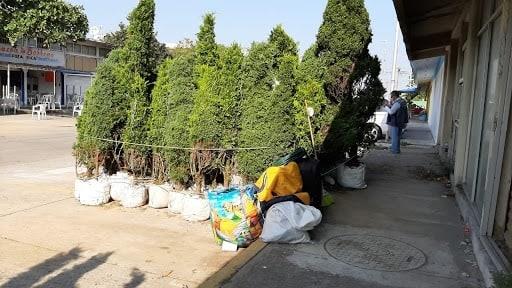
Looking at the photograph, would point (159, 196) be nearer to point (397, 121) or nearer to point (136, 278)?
point (136, 278)

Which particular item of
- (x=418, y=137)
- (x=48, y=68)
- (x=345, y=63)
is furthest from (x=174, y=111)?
(x=48, y=68)

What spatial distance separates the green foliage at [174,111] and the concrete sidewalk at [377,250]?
1993 millimetres

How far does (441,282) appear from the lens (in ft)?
12.5

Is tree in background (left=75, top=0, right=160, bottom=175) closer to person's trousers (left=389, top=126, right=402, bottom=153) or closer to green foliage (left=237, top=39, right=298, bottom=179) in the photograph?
green foliage (left=237, top=39, right=298, bottom=179)

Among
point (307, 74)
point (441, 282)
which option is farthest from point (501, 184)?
point (307, 74)

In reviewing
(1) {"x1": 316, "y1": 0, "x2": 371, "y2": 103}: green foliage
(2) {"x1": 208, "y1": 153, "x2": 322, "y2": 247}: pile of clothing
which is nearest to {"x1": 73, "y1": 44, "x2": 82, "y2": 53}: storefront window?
(1) {"x1": 316, "y1": 0, "x2": 371, "y2": 103}: green foliage

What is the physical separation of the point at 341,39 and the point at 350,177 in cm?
210

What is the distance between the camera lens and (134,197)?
6.21m

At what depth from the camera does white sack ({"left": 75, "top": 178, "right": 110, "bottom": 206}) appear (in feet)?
20.6

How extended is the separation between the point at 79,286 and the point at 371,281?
7.72 ft

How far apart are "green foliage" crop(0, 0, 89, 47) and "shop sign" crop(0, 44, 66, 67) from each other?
18.2 feet

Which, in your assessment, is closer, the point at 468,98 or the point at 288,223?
the point at 288,223

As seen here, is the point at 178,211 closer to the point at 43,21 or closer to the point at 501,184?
the point at 501,184

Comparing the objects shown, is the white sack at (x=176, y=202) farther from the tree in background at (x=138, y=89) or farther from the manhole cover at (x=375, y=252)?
the manhole cover at (x=375, y=252)
